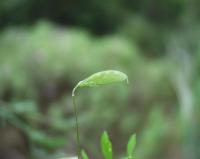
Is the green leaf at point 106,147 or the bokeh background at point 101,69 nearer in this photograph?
the green leaf at point 106,147

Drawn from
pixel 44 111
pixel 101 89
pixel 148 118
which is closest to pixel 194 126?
pixel 148 118

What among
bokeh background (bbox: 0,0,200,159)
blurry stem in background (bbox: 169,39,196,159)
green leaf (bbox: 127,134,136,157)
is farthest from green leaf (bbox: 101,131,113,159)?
blurry stem in background (bbox: 169,39,196,159)

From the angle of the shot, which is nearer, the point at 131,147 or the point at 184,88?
the point at 131,147

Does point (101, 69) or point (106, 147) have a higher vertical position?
point (106, 147)

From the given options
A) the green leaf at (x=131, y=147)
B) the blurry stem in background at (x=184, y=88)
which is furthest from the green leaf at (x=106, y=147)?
the blurry stem in background at (x=184, y=88)

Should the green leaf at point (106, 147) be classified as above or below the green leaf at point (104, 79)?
below

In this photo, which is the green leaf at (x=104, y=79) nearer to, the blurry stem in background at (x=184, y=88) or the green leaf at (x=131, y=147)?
the green leaf at (x=131, y=147)

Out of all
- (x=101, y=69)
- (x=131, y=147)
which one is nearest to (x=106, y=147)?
(x=131, y=147)

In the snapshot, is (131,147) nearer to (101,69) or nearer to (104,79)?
(104,79)

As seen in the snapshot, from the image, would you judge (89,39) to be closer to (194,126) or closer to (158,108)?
(158,108)
